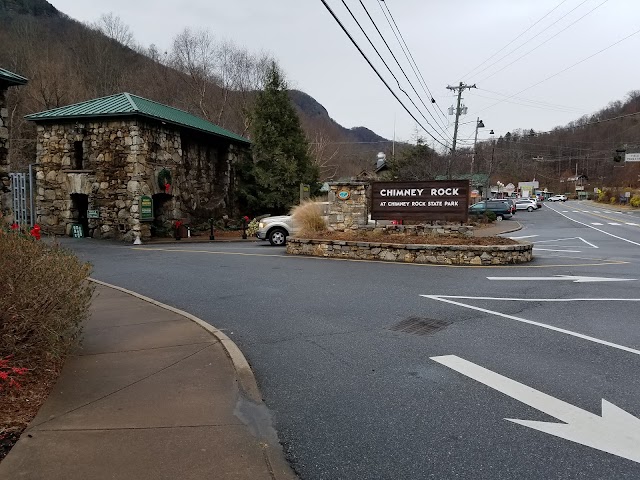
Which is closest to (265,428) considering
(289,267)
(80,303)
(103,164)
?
(80,303)

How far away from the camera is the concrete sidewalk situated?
3023 mm

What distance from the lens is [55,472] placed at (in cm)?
291

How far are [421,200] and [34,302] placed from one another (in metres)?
12.6

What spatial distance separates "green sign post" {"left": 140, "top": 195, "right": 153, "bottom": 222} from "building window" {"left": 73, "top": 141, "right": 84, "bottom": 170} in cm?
390

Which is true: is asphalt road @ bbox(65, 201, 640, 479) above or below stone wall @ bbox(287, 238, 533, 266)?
below

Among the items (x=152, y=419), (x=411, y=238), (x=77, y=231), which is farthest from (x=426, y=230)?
(x=77, y=231)

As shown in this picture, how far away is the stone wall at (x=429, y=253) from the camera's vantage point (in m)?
13.2

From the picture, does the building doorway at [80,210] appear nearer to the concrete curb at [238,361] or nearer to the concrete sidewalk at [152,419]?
the concrete curb at [238,361]

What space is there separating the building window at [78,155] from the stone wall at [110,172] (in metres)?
0.03

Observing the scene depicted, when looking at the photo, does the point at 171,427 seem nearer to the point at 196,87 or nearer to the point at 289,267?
the point at 289,267

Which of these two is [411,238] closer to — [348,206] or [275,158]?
[348,206]

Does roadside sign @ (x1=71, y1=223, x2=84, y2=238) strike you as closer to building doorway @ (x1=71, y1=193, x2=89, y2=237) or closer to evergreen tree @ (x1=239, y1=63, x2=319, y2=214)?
building doorway @ (x1=71, y1=193, x2=89, y2=237)

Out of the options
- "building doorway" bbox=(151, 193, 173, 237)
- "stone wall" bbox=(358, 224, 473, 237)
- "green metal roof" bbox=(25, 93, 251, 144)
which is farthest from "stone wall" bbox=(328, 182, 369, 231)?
"building doorway" bbox=(151, 193, 173, 237)

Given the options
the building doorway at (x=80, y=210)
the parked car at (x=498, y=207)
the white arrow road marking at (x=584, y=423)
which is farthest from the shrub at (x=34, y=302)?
the parked car at (x=498, y=207)
